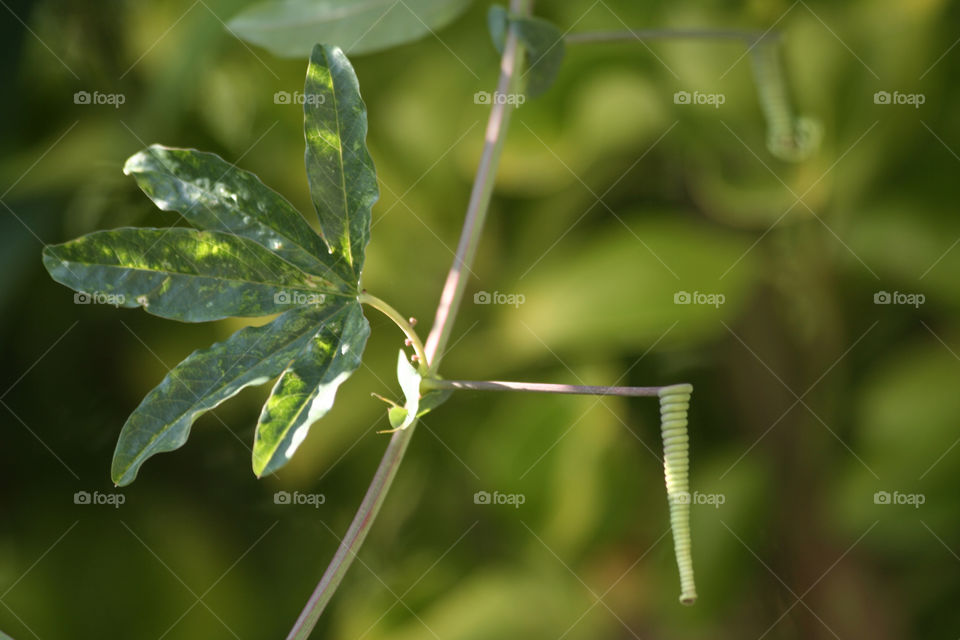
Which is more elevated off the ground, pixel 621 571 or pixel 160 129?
pixel 160 129

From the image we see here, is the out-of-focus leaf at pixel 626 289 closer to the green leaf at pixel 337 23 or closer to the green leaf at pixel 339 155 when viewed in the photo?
the green leaf at pixel 337 23

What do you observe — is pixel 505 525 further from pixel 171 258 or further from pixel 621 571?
pixel 171 258

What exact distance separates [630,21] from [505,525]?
0.43m

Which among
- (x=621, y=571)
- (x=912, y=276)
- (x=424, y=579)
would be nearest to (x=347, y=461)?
(x=424, y=579)

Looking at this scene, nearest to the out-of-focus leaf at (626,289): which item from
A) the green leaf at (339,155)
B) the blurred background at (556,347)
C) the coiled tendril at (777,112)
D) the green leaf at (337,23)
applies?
the blurred background at (556,347)

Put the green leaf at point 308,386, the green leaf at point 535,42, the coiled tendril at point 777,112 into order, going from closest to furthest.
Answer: the green leaf at point 308,386 → the green leaf at point 535,42 → the coiled tendril at point 777,112

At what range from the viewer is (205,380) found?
1.26 feet

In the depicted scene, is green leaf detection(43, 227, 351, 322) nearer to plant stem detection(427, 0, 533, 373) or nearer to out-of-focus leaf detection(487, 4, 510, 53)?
plant stem detection(427, 0, 533, 373)

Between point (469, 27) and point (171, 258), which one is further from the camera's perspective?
point (469, 27)

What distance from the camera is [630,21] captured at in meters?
0.76

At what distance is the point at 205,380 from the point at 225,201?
0.26ft

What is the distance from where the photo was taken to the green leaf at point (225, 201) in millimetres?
392

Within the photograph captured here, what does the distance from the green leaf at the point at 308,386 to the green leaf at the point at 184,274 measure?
0.08 feet

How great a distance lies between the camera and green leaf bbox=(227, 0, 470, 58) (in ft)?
1.98
